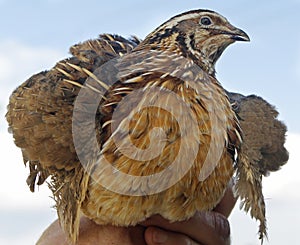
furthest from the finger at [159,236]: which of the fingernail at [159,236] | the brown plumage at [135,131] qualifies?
the brown plumage at [135,131]

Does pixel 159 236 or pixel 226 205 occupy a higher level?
pixel 226 205

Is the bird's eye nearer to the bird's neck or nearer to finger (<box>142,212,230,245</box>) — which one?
the bird's neck

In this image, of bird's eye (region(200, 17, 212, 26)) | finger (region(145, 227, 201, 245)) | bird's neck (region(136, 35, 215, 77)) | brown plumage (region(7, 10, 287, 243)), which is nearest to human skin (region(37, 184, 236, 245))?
finger (region(145, 227, 201, 245))

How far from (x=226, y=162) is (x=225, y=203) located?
0.58m

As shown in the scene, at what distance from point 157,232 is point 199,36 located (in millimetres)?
734

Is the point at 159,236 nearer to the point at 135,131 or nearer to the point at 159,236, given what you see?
the point at 159,236

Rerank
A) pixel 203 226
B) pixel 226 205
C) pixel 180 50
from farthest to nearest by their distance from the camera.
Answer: pixel 226 205
pixel 203 226
pixel 180 50

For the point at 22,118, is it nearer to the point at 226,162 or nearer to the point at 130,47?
the point at 130,47

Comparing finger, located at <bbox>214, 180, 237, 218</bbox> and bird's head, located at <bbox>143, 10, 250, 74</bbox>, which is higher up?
bird's head, located at <bbox>143, 10, 250, 74</bbox>

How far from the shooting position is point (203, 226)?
222 centimetres

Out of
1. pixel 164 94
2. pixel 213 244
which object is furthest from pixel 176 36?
pixel 213 244

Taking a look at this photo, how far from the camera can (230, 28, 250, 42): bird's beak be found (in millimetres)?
2225

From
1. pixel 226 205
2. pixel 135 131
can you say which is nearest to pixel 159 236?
pixel 226 205

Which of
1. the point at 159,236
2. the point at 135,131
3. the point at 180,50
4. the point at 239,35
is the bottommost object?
the point at 159,236
